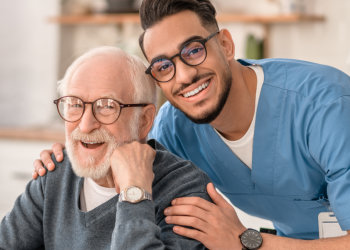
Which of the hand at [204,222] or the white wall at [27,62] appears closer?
the hand at [204,222]

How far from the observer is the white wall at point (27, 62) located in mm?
4012

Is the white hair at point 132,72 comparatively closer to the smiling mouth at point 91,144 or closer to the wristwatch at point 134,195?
the smiling mouth at point 91,144

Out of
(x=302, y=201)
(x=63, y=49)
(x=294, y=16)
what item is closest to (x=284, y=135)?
(x=302, y=201)

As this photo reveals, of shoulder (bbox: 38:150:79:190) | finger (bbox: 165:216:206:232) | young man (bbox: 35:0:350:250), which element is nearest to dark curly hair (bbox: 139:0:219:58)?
young man (bbox: 35:0:350:250)

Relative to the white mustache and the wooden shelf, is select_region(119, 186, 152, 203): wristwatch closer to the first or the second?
the white mustache

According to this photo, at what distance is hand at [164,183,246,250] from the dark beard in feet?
0.93

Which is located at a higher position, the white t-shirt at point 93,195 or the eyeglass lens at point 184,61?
the eyeglass lens at point 184,61

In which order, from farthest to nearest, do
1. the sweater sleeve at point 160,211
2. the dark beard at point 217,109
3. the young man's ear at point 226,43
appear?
the young man's ear at point 226,43
the dark beard at point 217,109
the sweater sleeve at point 160,211

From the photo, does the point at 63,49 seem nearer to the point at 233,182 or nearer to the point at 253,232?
the point at 233,182

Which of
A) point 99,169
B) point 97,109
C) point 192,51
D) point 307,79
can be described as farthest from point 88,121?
point 307,79

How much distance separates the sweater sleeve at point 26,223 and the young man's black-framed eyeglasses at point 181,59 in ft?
1.55

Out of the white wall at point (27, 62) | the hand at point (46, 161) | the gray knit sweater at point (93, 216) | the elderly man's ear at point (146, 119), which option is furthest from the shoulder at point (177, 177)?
the white wall at point (27, 62)

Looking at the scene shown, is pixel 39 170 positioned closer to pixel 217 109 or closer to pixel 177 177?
pixel 177 177

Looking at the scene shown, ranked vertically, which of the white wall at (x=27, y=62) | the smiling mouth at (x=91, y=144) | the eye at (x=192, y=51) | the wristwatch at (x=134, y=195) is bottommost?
the white wall at (x=27, y=62)
